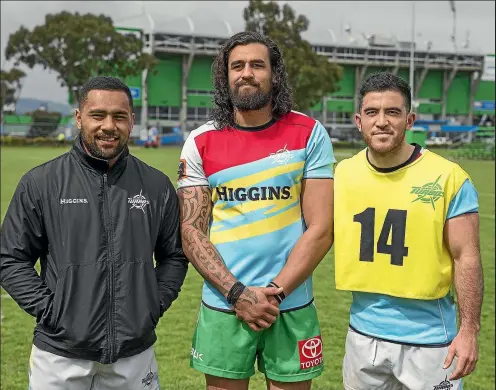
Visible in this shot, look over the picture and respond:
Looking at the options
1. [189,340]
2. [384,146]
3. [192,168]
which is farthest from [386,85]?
[189,340]

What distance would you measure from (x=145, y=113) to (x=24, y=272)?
197ft

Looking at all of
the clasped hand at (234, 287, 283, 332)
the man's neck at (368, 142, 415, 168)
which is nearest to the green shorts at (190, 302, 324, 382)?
the clasped hand at (234, 287, 283, 332)

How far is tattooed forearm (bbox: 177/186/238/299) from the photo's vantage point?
3291 mm

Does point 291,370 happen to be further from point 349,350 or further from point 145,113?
point 145,113

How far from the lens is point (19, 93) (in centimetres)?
6338

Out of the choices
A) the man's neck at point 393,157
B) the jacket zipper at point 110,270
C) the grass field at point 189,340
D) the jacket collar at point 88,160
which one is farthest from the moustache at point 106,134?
the grass field at point 189,340

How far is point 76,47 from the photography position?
49.0 m

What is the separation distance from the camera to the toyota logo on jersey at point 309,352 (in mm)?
3342

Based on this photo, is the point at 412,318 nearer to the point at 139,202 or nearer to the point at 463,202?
the point at 463,202

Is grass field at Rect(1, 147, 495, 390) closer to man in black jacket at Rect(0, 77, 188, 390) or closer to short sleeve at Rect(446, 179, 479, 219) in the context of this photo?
man in black jacket at Rect(0, 77, 188, 390)

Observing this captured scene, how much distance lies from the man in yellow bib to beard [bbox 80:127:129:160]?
1.19 meters

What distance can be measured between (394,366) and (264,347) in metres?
0.68

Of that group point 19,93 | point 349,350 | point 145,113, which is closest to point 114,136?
point 349,350

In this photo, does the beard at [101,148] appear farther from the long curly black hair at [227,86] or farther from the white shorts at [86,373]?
the white shorts at [86,373]
